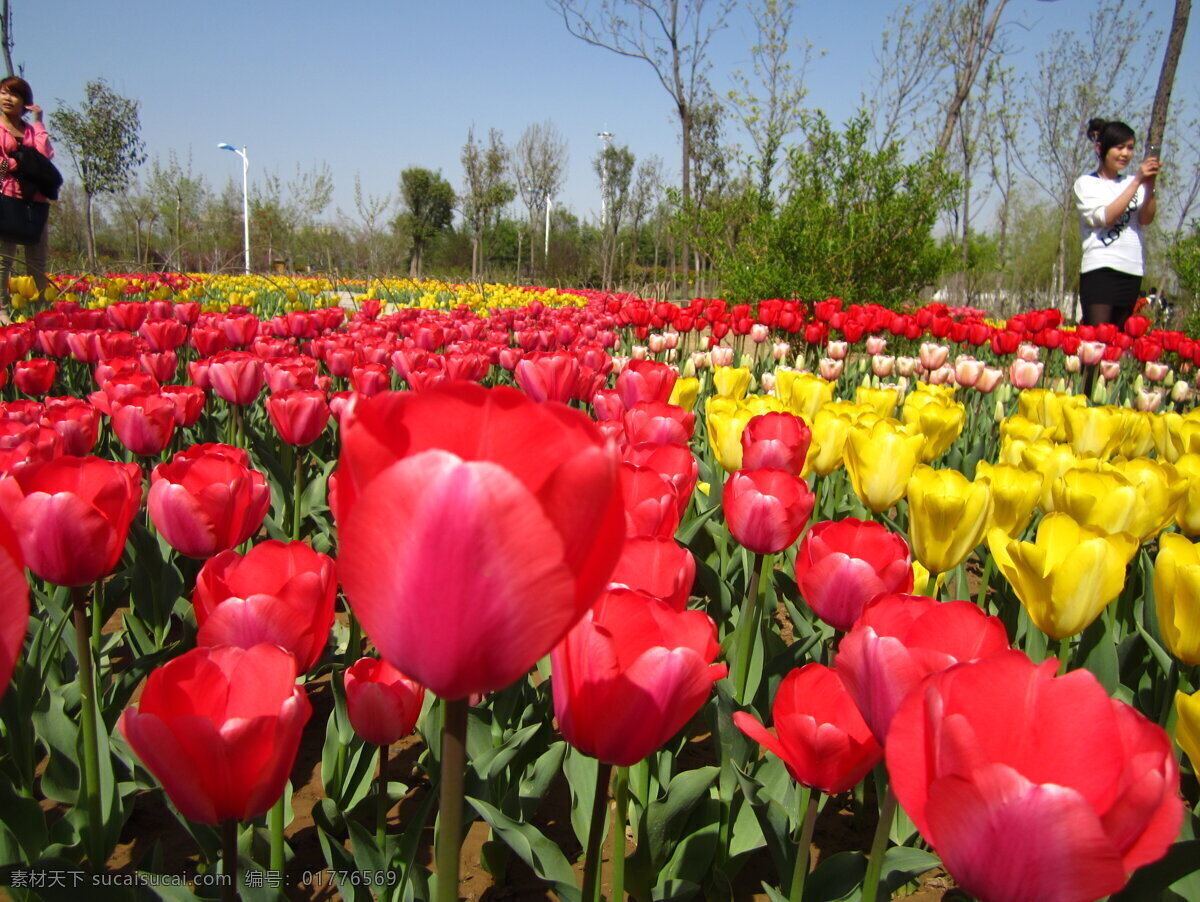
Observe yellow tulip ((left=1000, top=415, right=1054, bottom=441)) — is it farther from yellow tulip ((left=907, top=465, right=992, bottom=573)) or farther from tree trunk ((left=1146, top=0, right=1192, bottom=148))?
tree trunk ((left=1146, top=0, right=1192, bottom=148))

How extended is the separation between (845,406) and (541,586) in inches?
72.4

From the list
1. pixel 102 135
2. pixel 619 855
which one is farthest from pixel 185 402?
pixel 102 135

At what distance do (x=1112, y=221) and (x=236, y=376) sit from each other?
6175 mm

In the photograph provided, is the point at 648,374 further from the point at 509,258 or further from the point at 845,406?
the point at 509,258

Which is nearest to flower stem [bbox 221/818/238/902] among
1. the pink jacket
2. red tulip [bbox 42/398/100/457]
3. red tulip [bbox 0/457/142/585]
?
red tulip [bbox 0/457/142/585]

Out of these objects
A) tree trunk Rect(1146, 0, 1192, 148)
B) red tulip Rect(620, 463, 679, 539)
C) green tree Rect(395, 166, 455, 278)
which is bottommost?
red tulip Rect(620, 463, 679, 539)

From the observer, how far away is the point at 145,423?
1955 millimetres

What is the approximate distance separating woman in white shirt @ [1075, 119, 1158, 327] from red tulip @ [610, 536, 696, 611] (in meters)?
6.25

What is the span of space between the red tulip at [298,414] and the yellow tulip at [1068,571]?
1.73 m

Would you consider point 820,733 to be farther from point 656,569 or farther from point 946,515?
point 946,515

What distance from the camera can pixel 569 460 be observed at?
443mm

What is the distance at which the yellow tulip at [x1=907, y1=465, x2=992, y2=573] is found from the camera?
1.32m

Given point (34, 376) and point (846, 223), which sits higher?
point (846, 223)

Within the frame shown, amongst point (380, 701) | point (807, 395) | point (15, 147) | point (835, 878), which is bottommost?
point (835, 878)
